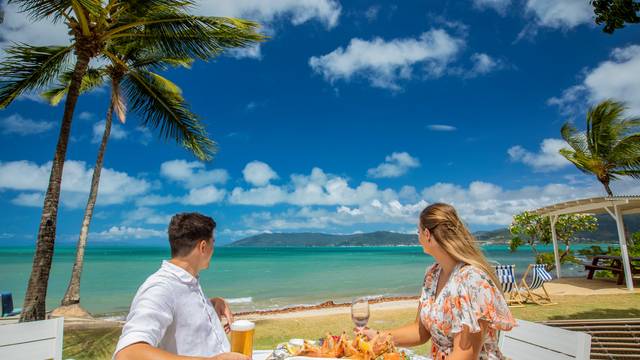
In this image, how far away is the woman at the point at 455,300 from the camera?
1.93 meters

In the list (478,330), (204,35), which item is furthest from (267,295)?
(478,330)

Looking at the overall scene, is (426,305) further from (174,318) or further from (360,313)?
(174,318)

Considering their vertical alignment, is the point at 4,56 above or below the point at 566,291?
above

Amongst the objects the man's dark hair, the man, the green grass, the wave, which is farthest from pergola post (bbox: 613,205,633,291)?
the man's dark hair

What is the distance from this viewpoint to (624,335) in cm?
346

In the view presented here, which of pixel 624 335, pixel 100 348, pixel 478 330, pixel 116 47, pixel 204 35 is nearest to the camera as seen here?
pixel 478 330

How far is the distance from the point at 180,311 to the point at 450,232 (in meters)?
1.50

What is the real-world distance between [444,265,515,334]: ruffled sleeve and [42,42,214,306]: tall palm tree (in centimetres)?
776

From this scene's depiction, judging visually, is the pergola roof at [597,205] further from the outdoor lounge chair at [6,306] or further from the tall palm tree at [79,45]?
the outdoor lounge chair at [6,306]

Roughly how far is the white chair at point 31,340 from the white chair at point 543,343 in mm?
2735

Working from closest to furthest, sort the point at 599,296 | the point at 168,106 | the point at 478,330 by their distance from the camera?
the point at 478,330, the point at 168,106, the point at 599,296

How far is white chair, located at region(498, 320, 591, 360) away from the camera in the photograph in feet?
5.98

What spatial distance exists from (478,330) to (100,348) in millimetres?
6179

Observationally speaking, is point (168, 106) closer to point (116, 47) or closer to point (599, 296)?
point (116, 47)
